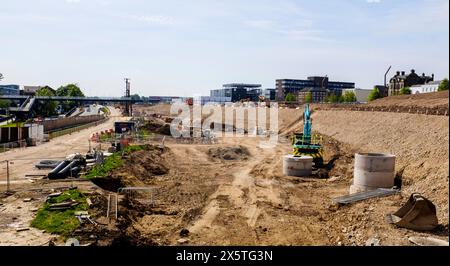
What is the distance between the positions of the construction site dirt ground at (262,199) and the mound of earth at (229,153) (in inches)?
4.4

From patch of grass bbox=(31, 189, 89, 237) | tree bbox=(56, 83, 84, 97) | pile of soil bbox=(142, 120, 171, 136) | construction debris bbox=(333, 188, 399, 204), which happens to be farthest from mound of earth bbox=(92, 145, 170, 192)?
tree bbox=(56, 83, 84, 97)

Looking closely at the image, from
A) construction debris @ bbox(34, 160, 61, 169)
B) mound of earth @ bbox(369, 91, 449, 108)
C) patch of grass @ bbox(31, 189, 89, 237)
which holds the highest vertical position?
mound of earth @ bbox(369, 91, 449, 108)

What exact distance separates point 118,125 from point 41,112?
51.9m

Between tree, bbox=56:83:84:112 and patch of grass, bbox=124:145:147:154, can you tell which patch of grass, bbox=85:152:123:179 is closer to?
patch of grass, bbox=124:145:147:154

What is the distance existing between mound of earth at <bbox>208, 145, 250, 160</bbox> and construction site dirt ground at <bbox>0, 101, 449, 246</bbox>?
11 centimetres

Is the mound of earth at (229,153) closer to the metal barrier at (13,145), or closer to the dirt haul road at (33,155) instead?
the dirt haul road at (33,155)

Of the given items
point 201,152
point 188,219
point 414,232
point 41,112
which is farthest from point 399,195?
point 41,112

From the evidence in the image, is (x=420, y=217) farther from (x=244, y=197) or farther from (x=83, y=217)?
(x=83, y=217)

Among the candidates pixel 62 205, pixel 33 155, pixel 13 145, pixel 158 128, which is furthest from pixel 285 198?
pixel 158 128

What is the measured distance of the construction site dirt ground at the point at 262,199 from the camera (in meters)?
15.6

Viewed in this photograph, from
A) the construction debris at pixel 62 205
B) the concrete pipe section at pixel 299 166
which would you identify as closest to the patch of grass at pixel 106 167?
the construction debris at pixel 62 205

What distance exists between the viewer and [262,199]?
22.8 metres

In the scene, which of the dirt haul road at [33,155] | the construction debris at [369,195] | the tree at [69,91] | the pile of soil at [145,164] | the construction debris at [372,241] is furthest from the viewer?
the tree at [69,91]

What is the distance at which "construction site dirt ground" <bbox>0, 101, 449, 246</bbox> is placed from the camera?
612 inches
